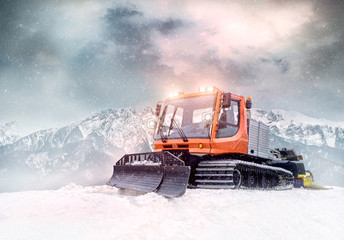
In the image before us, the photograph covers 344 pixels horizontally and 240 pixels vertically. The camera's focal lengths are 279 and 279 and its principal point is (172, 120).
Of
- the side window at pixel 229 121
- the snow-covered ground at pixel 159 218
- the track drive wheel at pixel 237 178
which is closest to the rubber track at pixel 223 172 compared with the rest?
the track drive wheel at pixel 237 178

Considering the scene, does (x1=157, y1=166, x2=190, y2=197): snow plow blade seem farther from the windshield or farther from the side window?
the side window

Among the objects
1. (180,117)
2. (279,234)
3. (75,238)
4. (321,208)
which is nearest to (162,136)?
(180,117)

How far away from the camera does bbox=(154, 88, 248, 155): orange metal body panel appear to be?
7691mm

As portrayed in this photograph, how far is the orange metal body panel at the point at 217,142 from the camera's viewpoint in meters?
7.69

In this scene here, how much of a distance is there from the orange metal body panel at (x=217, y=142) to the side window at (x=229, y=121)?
0.12 meters

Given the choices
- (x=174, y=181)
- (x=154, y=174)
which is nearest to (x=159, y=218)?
(x=174, y=181)

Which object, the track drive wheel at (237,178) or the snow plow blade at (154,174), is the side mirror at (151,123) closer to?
the snow plow blade at (154,174)

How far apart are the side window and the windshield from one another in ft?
1.25

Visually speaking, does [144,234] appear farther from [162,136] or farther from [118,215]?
[162,136]

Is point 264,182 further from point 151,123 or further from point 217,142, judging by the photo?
point 151,123

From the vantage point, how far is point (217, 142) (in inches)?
305

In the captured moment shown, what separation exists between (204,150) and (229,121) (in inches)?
52.7

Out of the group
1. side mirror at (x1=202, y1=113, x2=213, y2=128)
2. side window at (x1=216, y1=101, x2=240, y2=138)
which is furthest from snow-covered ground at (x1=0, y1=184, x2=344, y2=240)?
side window at (x1=216, y1=101, x2=240, y2=138)

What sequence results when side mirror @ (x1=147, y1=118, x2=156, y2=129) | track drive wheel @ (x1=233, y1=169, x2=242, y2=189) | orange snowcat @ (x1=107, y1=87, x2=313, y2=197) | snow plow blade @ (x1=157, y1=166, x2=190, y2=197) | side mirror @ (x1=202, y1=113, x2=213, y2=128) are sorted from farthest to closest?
1. side mirror @ (x1=147, y1=118, x2=156, y2=129)
2. side mirror @ (x1=202, y1=113, x2=213, y2=128)
3. track drive wheel @ (x1=233, y1=169, x2=242, y2=189)
4. orange snowcat @ (x1=107, y1=87, x2=313, y2=197)
5. snow plow blade @ (x1=157, y1=166, x2=190, y2=197)
